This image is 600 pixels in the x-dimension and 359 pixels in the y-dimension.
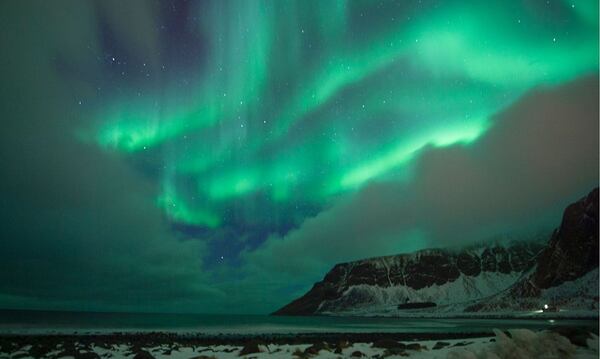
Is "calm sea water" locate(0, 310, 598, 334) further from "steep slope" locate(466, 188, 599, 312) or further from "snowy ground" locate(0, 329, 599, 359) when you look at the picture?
"steep slope" locate(466, 188, 599, 312)

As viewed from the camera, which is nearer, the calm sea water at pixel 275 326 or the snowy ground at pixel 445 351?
the snowy ground at pixel 445 351

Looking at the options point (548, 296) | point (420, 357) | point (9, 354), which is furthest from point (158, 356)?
point (548, 296)

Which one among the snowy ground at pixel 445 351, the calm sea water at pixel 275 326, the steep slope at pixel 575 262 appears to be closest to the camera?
the snowy ground at pixel 445 351

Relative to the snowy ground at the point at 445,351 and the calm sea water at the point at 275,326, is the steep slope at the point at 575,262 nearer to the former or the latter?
the calm sea water at the point at 275,326

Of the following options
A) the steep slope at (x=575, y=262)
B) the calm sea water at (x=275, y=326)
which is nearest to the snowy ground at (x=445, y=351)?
the calm sea water at (x=275, y=326)

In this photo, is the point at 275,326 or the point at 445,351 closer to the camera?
the point at 445,351

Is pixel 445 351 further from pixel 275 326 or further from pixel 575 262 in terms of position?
pixel 575 262

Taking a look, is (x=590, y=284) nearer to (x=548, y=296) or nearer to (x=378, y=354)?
(x=548, y=296)

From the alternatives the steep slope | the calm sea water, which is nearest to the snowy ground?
the calm sea water

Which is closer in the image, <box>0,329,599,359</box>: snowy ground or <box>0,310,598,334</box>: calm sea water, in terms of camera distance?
<box>0,329,599,359</box>: snowy ground

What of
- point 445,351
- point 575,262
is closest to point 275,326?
point 445,351

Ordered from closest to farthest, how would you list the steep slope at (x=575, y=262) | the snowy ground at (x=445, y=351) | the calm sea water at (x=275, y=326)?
the snowy ground at (x=445, y=351)
the calm sea water at (x=275, y=326)
the steep slope at (x=575, y=262)

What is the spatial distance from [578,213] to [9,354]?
188 m

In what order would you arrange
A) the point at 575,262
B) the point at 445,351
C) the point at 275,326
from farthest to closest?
the point at 575,262 < the point at 275,326 < the point at 445,351
